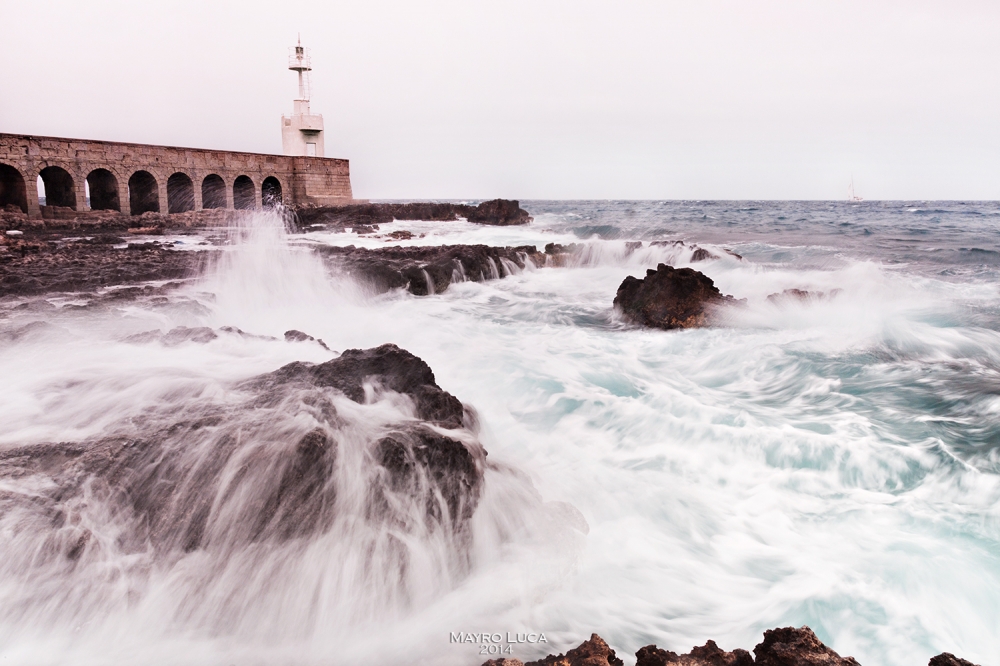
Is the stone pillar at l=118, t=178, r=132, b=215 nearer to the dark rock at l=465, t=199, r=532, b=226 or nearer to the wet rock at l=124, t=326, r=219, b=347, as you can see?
the dark rock at l=465, t=199, r=532, b=226

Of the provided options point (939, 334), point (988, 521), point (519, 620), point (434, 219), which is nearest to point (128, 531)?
point (519, 620)

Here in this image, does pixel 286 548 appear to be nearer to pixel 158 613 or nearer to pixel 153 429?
pixel 158 613

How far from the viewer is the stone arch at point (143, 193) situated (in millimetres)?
24469

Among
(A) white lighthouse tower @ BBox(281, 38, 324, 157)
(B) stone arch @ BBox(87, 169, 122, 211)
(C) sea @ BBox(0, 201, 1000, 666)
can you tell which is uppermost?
(A) white lighthouse tower @ BBox(281, 38, 324, 157)

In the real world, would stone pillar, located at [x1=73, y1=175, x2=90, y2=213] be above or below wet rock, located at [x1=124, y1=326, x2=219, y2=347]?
above

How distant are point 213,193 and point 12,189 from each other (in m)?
9.64

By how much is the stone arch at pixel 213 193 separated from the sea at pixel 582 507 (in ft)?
80.2

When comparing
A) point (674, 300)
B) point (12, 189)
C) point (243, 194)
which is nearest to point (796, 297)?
point (674, 300)

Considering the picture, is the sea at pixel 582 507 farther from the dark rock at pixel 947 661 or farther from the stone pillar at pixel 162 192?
the stone pillar at pixel 162 192

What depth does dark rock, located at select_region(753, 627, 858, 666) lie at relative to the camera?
5.76 ft

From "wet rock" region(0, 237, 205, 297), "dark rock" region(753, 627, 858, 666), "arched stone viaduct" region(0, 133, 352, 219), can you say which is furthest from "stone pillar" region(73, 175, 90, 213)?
"dark rock" region(753, 627, 858, 666)

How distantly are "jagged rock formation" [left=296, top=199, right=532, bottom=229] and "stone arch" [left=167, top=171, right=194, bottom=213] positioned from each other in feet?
14.7

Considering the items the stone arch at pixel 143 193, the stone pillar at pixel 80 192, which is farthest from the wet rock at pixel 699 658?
the stone arch at pixel 143 193

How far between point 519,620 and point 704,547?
1261mm
